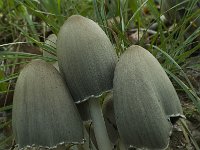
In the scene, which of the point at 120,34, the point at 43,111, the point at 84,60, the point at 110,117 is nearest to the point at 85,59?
the point at 84,60

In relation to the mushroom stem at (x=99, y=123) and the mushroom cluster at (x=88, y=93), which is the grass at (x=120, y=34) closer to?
the mushroom cluster at (x=88, y=93)

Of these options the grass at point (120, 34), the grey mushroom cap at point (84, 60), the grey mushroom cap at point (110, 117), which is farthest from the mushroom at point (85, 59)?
the grass at point (120, 34)

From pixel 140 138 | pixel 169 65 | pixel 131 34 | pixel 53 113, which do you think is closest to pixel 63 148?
pixel 53 113

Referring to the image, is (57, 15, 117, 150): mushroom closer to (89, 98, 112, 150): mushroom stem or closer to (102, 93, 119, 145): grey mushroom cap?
(89, 98, 112, 150): mushroom stem

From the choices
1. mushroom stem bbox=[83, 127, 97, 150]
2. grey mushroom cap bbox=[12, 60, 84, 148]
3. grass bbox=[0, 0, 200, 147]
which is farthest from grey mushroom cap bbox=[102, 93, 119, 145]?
grass bbox=[0, 0, 200, 147]

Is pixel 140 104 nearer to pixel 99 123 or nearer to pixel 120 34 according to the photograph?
pixel 99 123

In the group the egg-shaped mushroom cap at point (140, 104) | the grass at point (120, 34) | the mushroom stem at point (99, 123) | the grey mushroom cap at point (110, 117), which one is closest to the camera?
the egg-shaped mushroom cap at point (140, 104)
